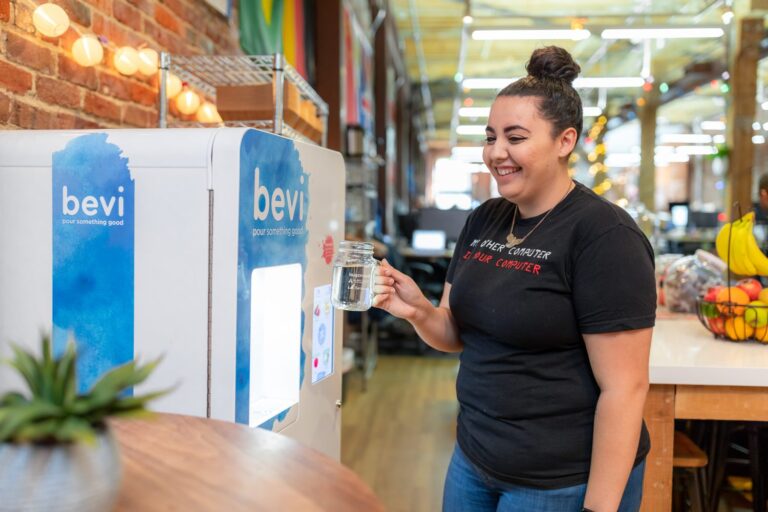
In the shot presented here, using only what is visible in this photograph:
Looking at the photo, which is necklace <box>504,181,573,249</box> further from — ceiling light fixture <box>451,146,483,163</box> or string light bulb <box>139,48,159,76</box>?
ceiling light fixture <box>451,146,483,163</box>

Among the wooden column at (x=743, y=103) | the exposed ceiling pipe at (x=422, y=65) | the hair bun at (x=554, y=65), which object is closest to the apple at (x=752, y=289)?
the hair bun at (x=554, y=65)

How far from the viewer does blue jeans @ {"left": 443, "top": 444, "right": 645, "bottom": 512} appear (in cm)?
141

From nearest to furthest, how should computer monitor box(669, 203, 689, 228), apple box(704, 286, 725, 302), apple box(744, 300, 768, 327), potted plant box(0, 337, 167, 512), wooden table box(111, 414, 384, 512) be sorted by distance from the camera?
potted plant box(0, 337, 167, 512), wooden table box(111, 414, 384, 512), apple box(744, 300, 768, 327), apple box(704, 286, 725, 302), computer monitor box(669, 203, 689, 228)

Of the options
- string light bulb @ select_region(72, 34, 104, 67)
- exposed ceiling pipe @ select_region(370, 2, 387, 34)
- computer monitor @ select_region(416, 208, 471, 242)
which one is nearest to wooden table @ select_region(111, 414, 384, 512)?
string light bulb @ select_region(72, 34, 104, 67)

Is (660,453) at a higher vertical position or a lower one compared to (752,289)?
lower

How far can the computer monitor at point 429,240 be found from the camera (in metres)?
7.98

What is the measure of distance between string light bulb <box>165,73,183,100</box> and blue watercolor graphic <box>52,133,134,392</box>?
3.99 ft

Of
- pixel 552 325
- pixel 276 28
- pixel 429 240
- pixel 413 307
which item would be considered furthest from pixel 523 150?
pixel 429 240

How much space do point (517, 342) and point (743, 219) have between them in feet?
5.31

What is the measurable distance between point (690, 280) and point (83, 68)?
2565 mm

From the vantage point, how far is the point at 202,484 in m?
0.80

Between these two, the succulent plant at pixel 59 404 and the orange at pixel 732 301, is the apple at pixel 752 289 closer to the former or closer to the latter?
the orange at pixel 732 301

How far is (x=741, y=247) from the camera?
8.25ft

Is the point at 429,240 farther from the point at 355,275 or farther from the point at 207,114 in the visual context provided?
the point at 355,275
